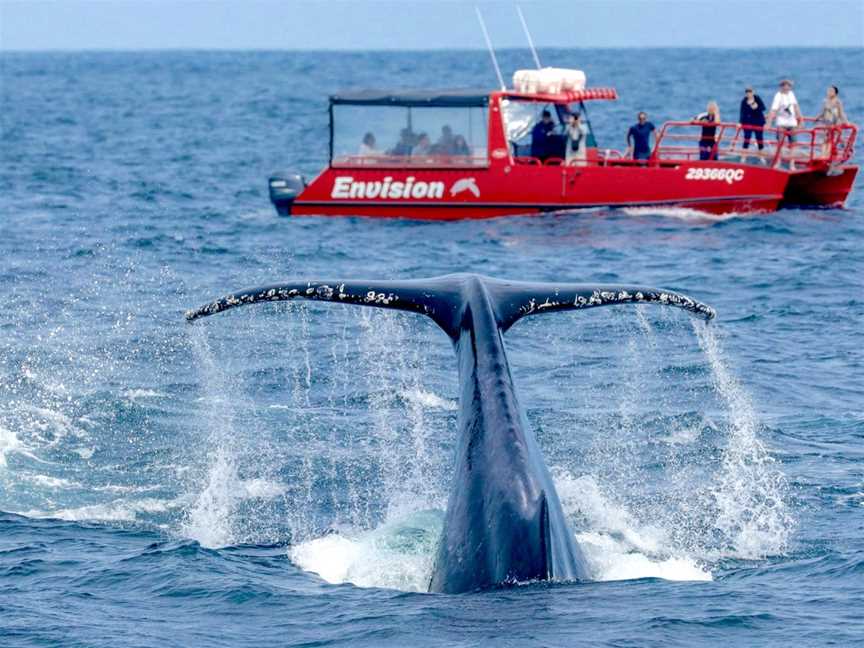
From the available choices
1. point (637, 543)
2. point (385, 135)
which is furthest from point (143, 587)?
point (385, 135)

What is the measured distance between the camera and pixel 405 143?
25141mm

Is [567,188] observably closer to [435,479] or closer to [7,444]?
[435,479]

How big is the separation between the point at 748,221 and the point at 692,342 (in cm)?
860

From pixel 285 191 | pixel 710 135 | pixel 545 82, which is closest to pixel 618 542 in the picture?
pixel 545 82

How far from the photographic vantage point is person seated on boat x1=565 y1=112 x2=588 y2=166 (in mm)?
24828

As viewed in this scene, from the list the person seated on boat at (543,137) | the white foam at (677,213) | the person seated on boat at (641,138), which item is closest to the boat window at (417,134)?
the person seated on boat at (543,137)

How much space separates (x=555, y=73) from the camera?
25812mm

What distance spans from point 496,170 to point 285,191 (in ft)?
12.2

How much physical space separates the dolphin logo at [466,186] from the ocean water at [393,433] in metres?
0.88

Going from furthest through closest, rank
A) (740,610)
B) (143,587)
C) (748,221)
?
(748,221) → (143,587) → (740,610)

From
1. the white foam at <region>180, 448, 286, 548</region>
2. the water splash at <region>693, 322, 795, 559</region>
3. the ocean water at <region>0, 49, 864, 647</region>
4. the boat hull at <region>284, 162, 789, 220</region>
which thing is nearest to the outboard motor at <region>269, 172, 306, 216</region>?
the ocean water at <region>0, 49, 864, 647</region>

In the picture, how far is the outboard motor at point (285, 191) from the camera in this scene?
26.0m

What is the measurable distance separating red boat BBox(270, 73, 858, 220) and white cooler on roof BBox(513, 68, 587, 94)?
0.21 m

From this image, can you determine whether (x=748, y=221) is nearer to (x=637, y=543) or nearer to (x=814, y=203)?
(x=814, y=203)
